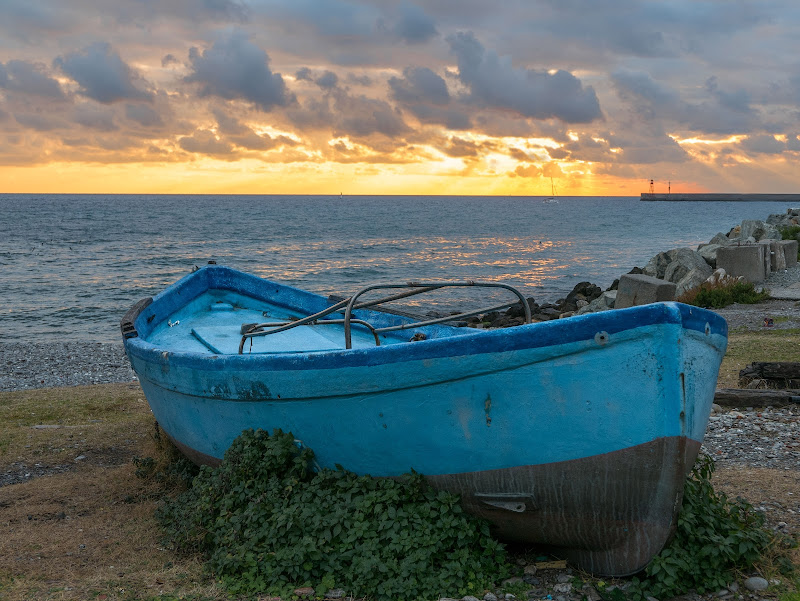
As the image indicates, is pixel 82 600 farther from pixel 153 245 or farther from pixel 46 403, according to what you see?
pixel 153 245

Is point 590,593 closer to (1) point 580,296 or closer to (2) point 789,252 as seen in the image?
(1) point 580,296

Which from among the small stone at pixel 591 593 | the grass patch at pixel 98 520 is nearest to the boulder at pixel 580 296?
the grass patch at pixel 98 520

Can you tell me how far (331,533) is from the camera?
15.6 feet

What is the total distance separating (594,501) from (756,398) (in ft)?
15.9

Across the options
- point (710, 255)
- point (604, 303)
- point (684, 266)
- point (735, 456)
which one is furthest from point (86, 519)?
point (710, 255)

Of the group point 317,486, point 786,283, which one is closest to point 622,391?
point 317,486

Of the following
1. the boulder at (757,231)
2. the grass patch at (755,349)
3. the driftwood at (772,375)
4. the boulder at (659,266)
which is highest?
the boulder at (757,231)

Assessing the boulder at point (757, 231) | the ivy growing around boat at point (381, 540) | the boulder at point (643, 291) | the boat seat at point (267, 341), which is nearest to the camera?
the ivy growing around boat at point (381, 540)

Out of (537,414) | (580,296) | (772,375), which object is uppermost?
(537,414)

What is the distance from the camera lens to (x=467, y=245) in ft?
201

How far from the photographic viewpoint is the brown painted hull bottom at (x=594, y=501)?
14.3 feet

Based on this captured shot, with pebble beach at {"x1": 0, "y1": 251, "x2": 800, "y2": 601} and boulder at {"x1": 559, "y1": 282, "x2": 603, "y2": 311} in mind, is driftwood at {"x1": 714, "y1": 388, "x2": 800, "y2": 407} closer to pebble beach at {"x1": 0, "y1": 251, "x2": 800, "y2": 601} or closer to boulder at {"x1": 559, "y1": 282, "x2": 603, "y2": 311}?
pebble beach at {"x1": 0, "y1": 251, "x2": 800, "y2": 601}

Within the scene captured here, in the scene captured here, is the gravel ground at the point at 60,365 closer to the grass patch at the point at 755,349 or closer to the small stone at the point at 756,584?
the grass patch at the point at 755,349

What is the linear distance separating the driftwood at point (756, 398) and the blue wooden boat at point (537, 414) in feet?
13.6
